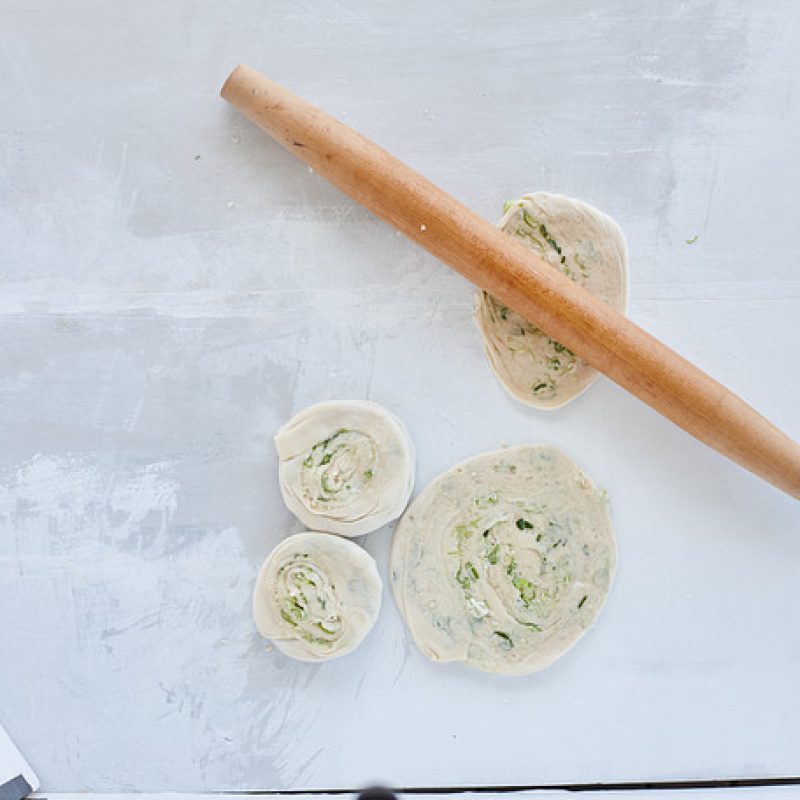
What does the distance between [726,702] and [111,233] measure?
1399 millimetres

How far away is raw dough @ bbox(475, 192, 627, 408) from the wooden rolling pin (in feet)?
0.23

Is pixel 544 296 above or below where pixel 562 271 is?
below

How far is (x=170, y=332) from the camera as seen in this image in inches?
60.2

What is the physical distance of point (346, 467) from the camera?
1475mm

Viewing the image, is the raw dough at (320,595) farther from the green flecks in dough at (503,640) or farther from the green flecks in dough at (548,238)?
the green flecks in dough at (548,238)

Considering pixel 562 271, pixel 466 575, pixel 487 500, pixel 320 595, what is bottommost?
pixel 320 595

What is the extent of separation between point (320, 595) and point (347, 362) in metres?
0.41

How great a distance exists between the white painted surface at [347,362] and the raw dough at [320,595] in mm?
76

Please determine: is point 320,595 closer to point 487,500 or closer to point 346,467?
point 346,467

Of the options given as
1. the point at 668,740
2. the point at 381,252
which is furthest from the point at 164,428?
the point at 668,740

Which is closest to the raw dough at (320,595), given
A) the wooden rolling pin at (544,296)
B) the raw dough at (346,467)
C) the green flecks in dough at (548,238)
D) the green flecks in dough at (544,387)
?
the raw dough at (346,467)

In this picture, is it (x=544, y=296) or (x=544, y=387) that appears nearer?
(x=544, y=296)

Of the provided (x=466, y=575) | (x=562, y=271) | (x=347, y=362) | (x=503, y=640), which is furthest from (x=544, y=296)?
(x=503, y=640)

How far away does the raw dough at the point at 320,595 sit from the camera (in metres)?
1.47
